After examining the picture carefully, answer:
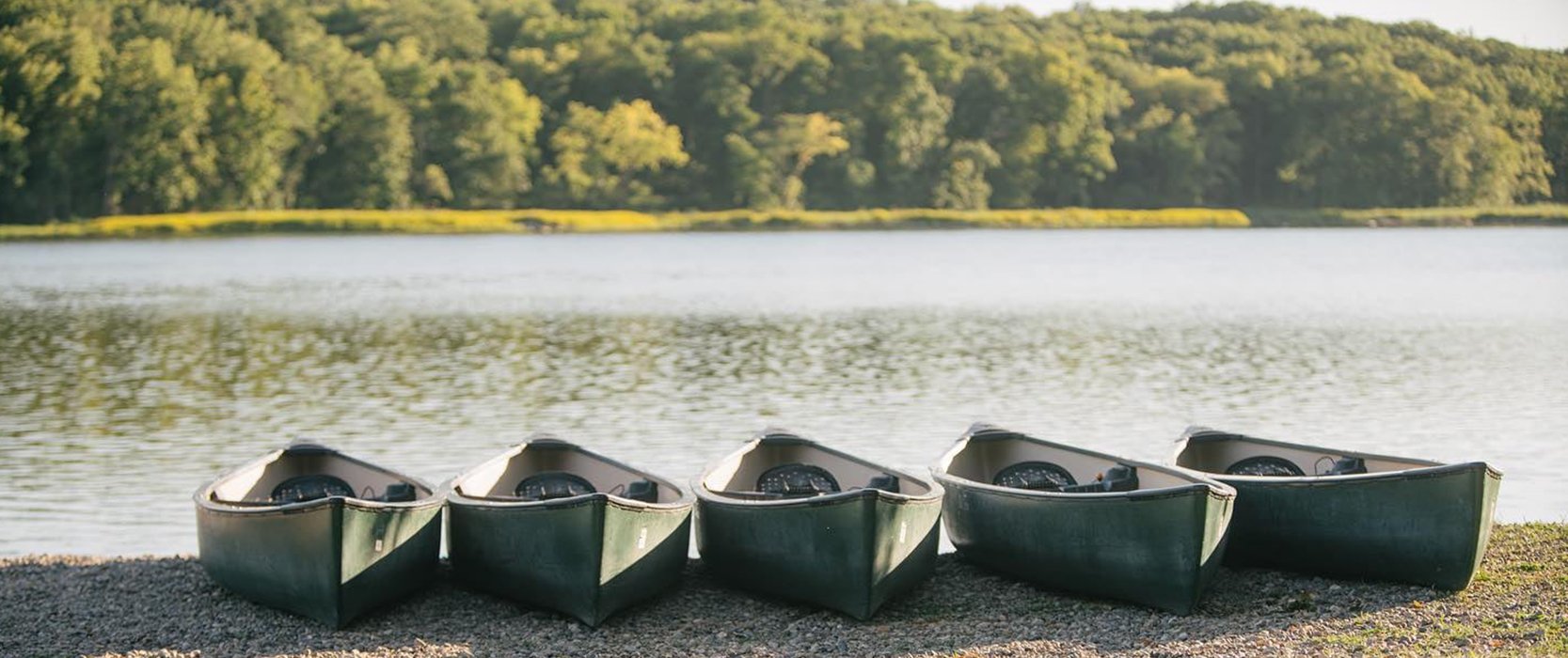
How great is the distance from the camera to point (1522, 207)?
134 metres

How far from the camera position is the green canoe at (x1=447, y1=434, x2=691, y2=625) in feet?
39.2

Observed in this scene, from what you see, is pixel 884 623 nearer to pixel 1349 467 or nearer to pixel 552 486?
pixel 552 486

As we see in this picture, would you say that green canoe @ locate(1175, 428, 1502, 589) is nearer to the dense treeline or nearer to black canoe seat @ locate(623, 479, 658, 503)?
black canoe seat @ locate(623, 479, 658, 503)

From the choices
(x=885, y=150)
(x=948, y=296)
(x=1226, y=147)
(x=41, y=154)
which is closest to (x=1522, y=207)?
(x=1226, y=147)

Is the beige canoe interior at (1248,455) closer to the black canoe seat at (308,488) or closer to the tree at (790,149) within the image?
the black canoe seat at (308,488)

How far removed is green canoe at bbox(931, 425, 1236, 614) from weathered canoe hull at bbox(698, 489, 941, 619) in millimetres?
557

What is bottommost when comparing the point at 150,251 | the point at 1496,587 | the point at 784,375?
the point at 150,251

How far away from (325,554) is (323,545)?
6 centimetres

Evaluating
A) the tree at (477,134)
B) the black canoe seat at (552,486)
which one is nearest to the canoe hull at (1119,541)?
the black canoe seat at (552,486)

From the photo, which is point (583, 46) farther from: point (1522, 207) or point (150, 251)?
point (1522, 207)

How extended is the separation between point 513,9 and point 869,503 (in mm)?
121111

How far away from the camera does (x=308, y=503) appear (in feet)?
39.0

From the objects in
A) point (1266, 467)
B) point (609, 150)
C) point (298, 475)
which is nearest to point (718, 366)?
point (298, 475)

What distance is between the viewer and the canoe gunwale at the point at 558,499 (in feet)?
39.1
